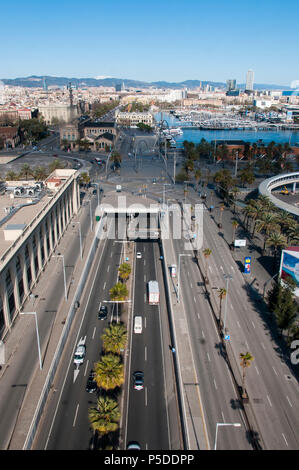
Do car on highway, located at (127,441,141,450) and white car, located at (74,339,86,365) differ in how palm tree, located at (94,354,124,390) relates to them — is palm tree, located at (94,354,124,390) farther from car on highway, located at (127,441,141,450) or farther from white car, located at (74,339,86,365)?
white car, located at (74,339,86,365)

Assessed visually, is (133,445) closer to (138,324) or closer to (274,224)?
(138,324)

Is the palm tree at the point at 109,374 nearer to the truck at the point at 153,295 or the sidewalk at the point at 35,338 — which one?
the sidewalk at the point at 35,338

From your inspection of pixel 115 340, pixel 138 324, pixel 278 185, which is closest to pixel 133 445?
pixel 115 340

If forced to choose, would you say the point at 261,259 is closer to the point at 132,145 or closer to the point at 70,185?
the point at 70,185

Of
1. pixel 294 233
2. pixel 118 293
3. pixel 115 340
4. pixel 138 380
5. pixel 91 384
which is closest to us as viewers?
pixel 91 384

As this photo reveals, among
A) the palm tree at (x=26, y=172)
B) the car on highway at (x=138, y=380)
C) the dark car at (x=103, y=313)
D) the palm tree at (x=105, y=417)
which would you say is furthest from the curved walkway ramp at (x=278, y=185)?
the palm tree at (x=26, y=172)
